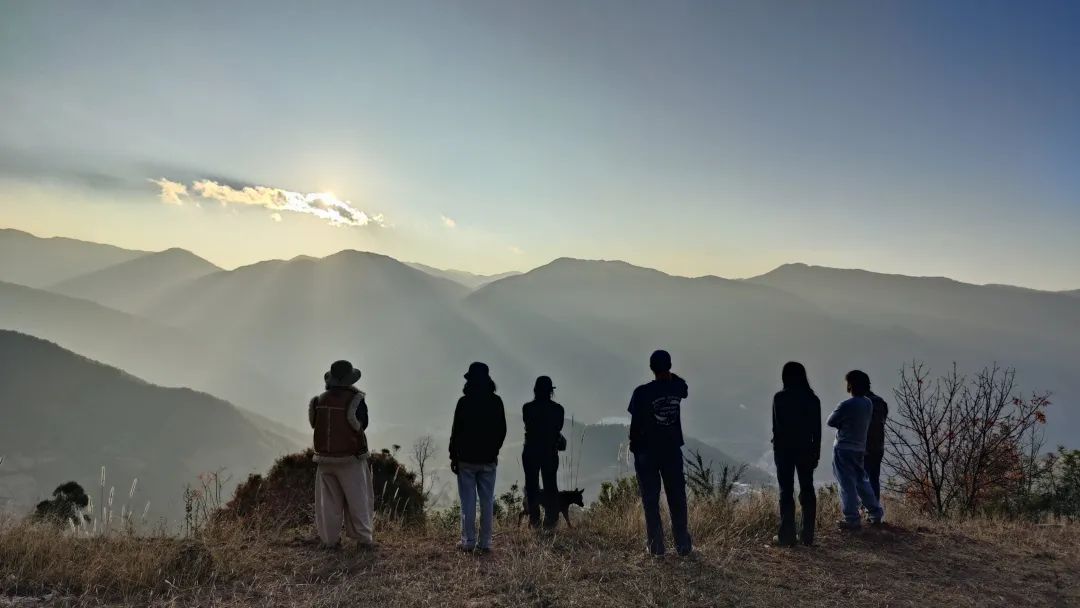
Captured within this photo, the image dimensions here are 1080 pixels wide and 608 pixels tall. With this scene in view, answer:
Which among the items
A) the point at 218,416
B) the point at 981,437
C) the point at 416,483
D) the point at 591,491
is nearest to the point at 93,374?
the point at 218,416

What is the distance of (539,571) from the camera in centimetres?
580

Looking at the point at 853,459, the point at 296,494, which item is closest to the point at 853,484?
the point at 853,459

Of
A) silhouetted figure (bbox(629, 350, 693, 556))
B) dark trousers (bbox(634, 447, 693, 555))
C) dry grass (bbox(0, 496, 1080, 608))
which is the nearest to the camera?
dry grass (bbox(0, 496, 1080, 608))

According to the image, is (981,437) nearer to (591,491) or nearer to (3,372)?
(591,491)

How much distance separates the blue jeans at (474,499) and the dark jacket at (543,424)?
1.15m

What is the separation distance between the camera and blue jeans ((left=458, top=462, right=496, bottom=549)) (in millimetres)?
6957

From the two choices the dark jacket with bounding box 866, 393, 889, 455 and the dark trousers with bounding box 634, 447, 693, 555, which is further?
the dark jacket with bounding box 866, 393, 889, 455

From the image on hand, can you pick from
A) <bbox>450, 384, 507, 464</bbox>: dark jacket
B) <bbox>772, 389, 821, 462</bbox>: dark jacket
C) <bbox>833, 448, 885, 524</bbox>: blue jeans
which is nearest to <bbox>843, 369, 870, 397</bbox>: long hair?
<bbox>833, 448, 885, 524</bbox>: blue jeans

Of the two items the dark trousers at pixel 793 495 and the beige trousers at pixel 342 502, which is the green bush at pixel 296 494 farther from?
the dark trousers at pixel 793 495

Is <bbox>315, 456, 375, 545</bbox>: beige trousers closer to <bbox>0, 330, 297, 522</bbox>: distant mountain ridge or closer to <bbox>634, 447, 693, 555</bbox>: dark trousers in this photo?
<bbox>634, 447, 693, 555</bbox>: dark trousers

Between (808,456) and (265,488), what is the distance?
Result: 340 inches

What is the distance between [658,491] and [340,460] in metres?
3.76

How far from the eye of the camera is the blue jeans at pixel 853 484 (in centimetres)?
798

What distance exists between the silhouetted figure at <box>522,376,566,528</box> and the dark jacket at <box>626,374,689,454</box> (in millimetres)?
1548
